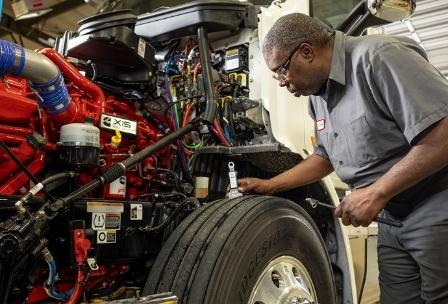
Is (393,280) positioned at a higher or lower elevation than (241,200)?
lower

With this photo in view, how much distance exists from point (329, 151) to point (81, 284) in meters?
1.37

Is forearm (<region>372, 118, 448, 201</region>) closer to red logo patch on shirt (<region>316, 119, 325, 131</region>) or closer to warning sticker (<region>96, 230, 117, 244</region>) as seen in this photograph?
red logo patch on shirt (<region>316, 119, 325, 131</region>)

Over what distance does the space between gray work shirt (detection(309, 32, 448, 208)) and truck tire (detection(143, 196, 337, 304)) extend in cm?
43

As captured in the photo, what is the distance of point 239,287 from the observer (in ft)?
5.75

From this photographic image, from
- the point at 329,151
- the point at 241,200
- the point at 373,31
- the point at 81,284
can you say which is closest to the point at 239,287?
the point at 241,200

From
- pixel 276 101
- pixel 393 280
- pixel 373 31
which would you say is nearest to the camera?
pixel 393 280

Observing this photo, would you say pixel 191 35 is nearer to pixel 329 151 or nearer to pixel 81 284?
pixel 329 151

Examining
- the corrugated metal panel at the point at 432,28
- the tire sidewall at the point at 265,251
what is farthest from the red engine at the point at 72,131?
the corrugated metal panel at the point at 432,28

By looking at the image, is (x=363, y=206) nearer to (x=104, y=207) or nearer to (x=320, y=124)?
(x=320, y=124)

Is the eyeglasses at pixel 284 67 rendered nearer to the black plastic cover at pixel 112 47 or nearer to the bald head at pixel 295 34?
the bald head at pixel 295 34

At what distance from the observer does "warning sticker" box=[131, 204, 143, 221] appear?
6.31 feet

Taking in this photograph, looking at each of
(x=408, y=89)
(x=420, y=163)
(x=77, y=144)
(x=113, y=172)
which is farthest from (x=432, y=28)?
(x=77, y=144)

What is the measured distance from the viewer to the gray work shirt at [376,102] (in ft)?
5.67

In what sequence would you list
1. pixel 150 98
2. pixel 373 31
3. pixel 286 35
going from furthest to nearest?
pixel 373 31, pixel 150 98, pixel 286 35
